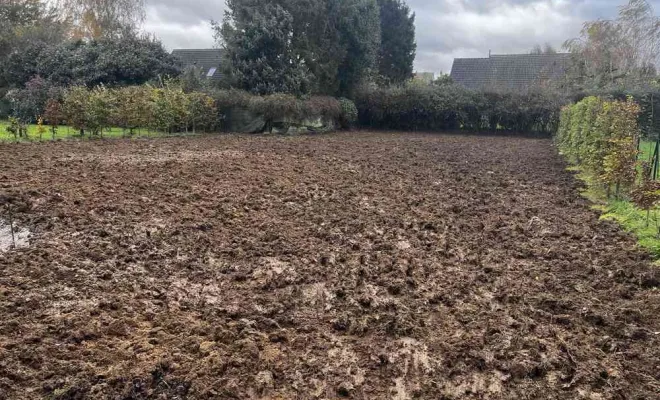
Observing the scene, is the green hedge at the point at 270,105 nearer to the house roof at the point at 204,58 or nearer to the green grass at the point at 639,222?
the green grass at the point at 639,222

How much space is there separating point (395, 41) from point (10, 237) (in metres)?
29.6

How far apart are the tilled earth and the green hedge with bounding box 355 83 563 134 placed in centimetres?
1663

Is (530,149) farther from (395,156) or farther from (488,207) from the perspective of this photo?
(488,207)

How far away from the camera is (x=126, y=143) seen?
12.9 meters

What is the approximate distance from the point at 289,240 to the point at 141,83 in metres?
17.1

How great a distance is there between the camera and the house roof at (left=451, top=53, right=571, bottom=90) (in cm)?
3531

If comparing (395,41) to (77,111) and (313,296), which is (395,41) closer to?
(77,111)

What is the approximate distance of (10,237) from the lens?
15.9 ft

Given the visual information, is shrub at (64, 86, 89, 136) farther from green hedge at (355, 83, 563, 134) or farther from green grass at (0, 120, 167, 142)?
green hedge at (355, 83, 563, 134)

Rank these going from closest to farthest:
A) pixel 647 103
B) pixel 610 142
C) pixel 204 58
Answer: pixel 610 142
pixel 647 103
pixel 204 58

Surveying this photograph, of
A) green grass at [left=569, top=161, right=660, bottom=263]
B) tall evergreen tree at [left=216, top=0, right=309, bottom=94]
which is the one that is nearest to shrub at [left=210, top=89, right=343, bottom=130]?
tall evergreen tree at [left=216, top=0, right=309, bottom=94]

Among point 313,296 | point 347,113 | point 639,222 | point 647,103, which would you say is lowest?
point 313,296

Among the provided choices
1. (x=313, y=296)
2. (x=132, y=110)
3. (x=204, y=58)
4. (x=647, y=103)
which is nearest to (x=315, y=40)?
(x=132, y=110)

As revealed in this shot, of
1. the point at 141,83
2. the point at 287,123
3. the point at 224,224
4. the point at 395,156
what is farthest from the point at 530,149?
the point at 141,83
